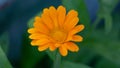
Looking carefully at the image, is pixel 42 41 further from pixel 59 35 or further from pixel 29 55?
pixel 29 55

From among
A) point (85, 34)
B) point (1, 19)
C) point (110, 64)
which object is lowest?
point (110, 64)

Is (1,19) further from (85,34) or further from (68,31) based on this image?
(68,31)

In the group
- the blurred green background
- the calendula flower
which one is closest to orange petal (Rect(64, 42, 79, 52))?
the calendula flower

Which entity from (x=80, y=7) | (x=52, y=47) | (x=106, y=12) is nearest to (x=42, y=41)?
(x=52, y=47)

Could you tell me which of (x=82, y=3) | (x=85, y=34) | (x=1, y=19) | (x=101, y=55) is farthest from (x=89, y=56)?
(x=1, y=19)

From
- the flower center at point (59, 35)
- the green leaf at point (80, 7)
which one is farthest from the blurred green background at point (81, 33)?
the flower center at point (59, 35)
